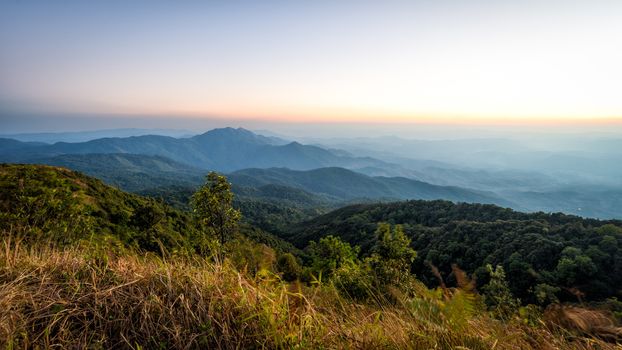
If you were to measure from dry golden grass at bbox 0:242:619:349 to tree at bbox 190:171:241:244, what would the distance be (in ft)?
69.5

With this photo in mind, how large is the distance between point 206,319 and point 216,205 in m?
22.7

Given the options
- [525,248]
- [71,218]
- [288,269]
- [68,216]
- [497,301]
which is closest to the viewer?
[497,301]

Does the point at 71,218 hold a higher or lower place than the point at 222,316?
lower

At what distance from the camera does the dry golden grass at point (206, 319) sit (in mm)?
2420

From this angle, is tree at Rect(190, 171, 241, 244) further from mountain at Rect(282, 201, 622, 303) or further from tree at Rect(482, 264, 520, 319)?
tree at Rect(482, 264, 520, 319)

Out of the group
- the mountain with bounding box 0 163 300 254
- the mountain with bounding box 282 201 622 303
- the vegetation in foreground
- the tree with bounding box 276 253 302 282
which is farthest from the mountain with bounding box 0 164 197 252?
the mountain with bounding box 282 201 622 303

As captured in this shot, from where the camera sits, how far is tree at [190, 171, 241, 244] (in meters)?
24.0

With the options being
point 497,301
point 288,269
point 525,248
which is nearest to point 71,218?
point 288,269

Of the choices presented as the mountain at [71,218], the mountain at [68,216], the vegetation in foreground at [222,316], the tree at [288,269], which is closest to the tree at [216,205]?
the mountain at [71,218]

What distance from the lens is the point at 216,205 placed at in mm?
24250

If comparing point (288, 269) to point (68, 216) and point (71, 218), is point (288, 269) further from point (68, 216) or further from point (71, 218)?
point (68, 216)

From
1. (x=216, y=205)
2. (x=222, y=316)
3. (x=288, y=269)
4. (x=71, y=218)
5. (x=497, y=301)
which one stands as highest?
(x=222, y=316)

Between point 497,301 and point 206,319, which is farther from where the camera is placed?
point 497,301

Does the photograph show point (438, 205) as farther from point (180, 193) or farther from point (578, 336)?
point (180, 193)
